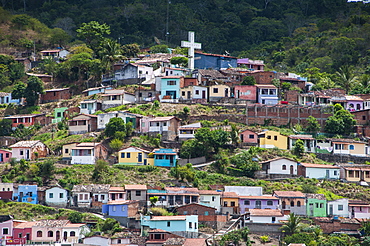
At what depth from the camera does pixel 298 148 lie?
7712 cm

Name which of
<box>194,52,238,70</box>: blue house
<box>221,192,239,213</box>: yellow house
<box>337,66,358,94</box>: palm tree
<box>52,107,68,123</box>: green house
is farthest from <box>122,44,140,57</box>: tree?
<box>221,192,239,213</box>: yellow house

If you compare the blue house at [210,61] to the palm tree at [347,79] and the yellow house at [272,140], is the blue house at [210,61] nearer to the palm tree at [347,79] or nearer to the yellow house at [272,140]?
the palm tree at [347,79]

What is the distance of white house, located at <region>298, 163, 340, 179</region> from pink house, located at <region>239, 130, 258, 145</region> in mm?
6107

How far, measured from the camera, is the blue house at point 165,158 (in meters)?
74.1

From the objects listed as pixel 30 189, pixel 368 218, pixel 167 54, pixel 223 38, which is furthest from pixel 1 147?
pixel 223 38

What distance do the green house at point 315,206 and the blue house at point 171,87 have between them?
23.2 m

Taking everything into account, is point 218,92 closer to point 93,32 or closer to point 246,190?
point 246,190

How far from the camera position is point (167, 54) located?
333 feet

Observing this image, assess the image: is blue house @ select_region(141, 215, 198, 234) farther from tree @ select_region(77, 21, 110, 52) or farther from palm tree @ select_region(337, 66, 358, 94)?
tree @ select_region(77, 21, 110, 52)

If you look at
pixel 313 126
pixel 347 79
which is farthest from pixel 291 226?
pixel 347 79

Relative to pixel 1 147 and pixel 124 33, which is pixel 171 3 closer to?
pixel 124 33

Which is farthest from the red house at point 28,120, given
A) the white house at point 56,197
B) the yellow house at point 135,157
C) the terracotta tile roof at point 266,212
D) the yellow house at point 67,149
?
the terracotta tile roof at point 266,212

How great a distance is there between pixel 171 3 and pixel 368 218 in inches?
2781

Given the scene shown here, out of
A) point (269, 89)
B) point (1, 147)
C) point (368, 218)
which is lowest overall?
point (368, 218)
